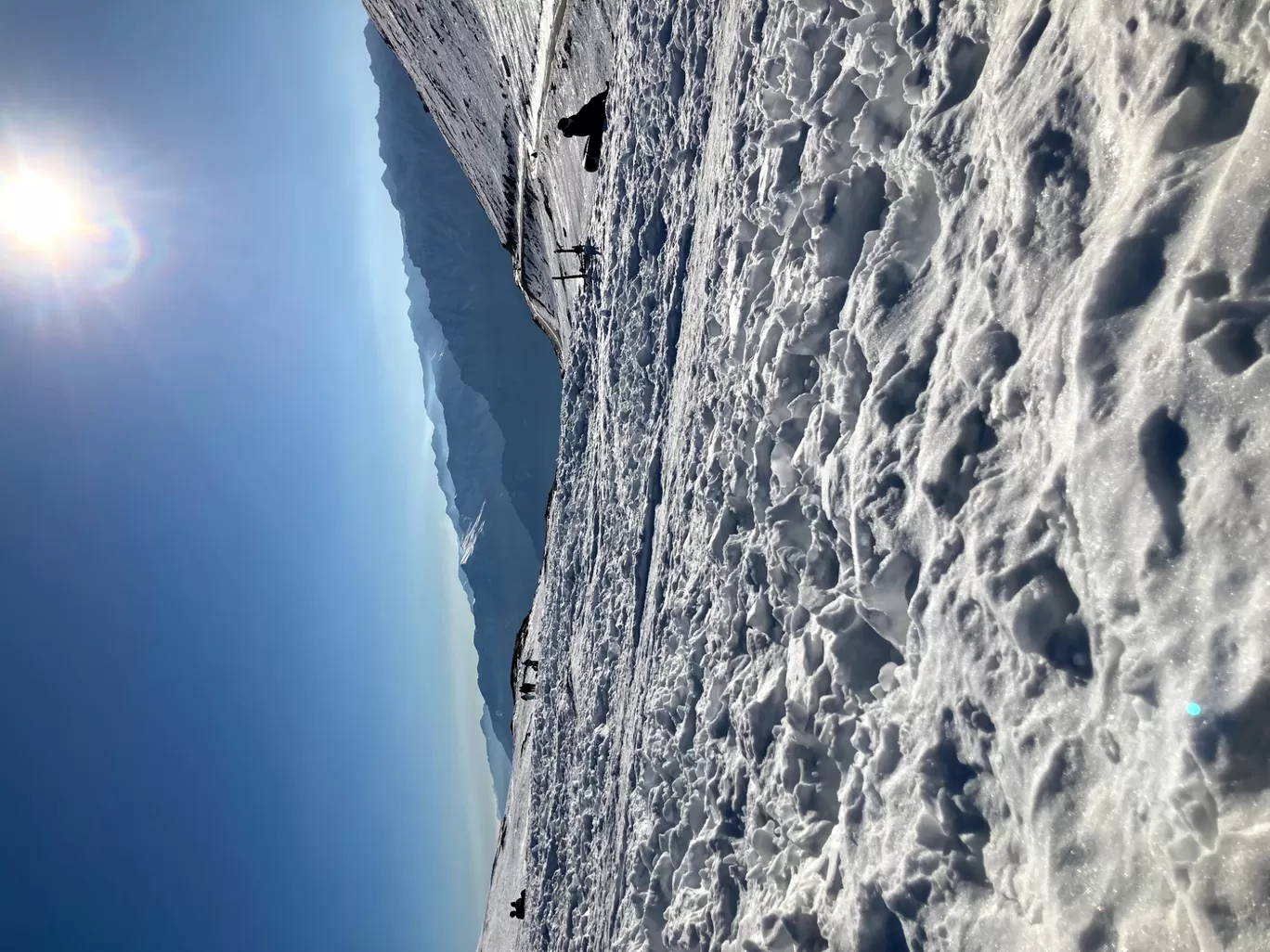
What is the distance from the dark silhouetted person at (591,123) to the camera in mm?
4176

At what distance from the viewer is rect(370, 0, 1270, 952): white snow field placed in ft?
2.51

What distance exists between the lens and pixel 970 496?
110cm

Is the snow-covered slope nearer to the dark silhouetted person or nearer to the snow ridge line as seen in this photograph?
the snow ridge line

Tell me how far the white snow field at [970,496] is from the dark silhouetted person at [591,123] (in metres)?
1.63

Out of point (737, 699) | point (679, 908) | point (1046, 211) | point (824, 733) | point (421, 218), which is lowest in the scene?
point (679, 908)

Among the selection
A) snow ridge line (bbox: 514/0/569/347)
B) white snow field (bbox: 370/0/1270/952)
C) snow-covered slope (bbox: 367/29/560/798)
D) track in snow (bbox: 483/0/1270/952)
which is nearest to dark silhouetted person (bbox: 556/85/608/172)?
snow ridge line (bbox: 514/0/569/347)

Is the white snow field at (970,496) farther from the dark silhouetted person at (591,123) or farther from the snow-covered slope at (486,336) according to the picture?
the snow-covered slope at (486,336)

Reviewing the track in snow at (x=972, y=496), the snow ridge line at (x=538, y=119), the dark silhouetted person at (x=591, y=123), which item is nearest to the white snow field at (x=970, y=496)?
the track in snow at (x=972, y=496)

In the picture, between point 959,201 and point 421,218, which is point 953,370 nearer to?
point 959,201

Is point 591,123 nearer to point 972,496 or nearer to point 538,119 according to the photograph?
point 538,119

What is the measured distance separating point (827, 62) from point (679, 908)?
2.45m

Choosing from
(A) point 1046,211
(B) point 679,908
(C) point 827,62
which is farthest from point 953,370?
(B) point 679,908

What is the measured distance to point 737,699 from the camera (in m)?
1.94

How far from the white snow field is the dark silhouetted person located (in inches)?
64.1
